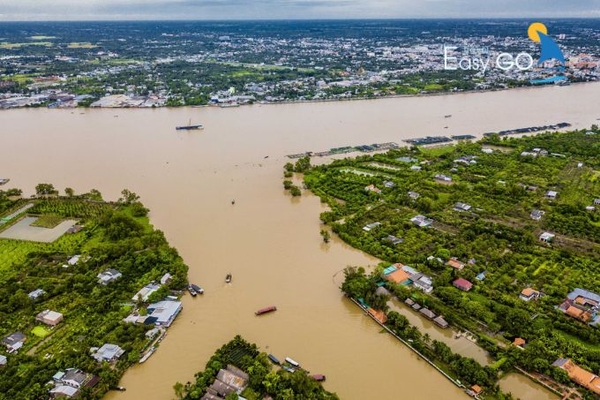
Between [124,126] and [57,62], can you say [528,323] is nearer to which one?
[124,126]

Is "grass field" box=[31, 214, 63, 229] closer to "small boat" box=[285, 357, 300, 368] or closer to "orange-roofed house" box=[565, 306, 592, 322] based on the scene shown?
"small boat" box=[285, 357, 300, 368]

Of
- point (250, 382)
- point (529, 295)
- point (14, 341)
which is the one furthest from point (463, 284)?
point (14, 341)

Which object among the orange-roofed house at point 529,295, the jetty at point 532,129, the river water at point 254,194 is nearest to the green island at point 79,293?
the river water at point 254,194

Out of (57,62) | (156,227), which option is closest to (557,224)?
(156,227)

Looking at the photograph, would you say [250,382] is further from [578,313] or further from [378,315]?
[578,313]

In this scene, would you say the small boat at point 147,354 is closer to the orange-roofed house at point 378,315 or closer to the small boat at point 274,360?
the small boat at point 274,360
